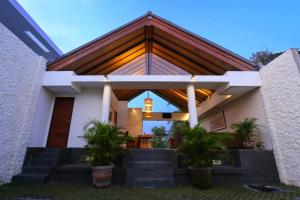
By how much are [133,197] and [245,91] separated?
553cm

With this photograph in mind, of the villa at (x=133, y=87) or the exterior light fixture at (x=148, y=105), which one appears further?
the exterior light fixture at (x=148, y=105)

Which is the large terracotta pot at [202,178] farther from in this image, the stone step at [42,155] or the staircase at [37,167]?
the stone step at [42,155]

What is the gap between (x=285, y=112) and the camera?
193 inches

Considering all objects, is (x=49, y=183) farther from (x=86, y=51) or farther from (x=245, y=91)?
(x=245, y=91)

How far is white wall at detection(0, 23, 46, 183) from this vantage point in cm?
436

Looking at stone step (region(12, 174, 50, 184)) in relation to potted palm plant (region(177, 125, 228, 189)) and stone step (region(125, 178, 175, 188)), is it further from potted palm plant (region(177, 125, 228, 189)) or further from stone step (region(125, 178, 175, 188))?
potted palm plant (region(177, 125, 228, 189))

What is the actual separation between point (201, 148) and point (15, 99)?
17.1 feet

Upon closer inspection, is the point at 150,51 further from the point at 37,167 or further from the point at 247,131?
the point at 37,167

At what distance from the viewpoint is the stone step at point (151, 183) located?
4.17m

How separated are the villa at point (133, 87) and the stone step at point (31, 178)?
25mm

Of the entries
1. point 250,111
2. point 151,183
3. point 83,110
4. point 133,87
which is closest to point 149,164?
point 151,183

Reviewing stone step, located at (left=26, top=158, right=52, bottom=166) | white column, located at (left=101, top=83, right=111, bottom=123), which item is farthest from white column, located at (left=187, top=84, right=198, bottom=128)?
stone step, located at (left=26, top=158, right=52, bottom=166)

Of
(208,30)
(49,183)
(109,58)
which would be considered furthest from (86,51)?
(208,30)

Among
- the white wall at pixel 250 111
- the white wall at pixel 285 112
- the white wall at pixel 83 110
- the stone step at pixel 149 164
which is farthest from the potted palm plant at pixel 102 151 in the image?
the white wall at pixel 250 111
